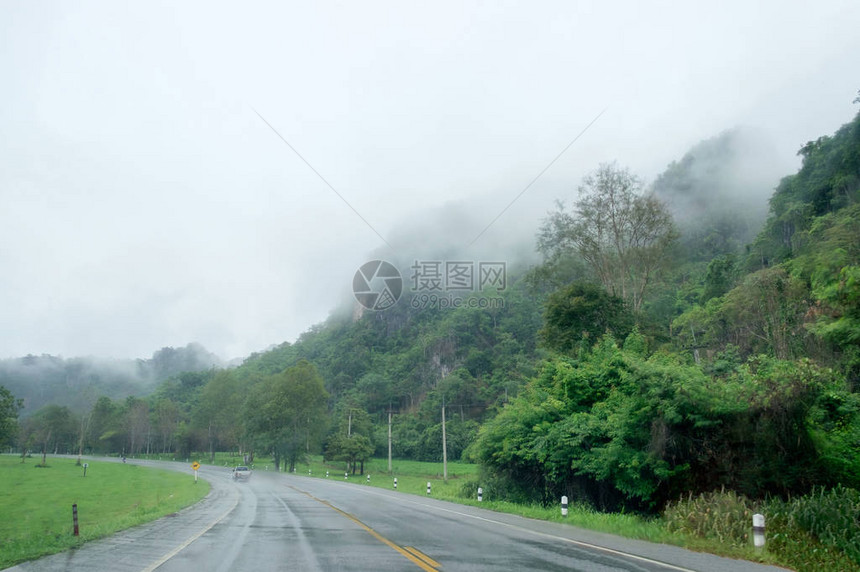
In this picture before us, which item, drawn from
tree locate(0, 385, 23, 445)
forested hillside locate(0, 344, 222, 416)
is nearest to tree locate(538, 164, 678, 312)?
tree locate(0, 385, 23, 445)

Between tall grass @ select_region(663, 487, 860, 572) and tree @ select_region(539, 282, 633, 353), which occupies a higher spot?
tree @ select_region(539, 282, 633, 353)

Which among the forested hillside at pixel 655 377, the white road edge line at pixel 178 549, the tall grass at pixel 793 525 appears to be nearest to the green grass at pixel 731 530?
the tall grass at pixel 793 525

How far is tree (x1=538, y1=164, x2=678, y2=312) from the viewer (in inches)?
1227

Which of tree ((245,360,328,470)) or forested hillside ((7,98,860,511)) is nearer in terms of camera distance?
forested hillside ((7,98,860,511))

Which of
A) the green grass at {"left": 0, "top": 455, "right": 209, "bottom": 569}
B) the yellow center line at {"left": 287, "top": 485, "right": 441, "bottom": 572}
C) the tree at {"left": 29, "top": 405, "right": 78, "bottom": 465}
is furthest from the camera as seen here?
the tree at {"left": 29, "top": 405, "right": 78, "bottom": 465}

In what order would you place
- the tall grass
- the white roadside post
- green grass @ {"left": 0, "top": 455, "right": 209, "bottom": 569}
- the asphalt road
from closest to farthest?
the asphalt road → the tall grass → the white roadside post → green grass @ {"left": 0, "top": 455, "right": 209, "bottom": 569}

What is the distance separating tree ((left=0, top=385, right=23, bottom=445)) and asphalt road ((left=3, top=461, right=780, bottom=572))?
52791 millimetres

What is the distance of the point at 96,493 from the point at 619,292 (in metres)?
34.7

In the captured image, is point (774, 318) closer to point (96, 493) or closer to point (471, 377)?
point (96, 493)

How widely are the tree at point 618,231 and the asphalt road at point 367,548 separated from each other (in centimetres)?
2053

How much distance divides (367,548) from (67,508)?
24.0 metres

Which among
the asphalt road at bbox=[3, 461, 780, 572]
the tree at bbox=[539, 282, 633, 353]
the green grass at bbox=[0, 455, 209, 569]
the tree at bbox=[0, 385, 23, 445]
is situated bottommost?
the green grass at bbox=[0, 455, 209, 569]

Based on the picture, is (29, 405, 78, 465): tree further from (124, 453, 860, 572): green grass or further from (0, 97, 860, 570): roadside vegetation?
(124, 453, 860, 572): green grass

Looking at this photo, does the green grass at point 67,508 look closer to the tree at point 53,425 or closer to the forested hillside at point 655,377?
the forested hillside at point 655,377
